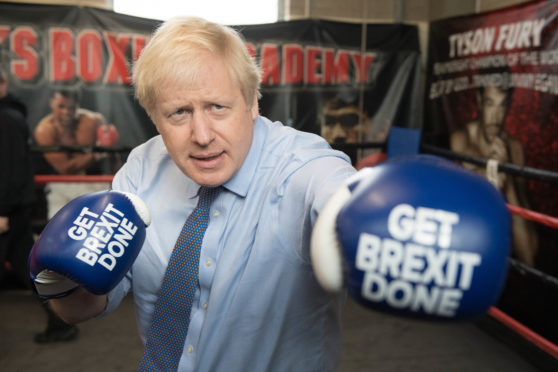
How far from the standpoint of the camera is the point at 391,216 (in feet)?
1.98

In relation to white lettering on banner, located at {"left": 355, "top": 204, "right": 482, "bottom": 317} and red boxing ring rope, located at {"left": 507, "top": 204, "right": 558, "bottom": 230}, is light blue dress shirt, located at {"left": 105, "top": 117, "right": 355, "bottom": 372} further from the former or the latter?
red boxing ring rope, located at {"left": 507, "top": 204, "right": 558, "bottom": 230}

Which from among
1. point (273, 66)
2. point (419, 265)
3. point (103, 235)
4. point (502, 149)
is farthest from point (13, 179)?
point (502, 149)

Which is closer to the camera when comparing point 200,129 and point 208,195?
point 200,129

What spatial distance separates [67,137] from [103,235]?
2534 mm

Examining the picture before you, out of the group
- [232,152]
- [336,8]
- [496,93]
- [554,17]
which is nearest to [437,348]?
[496,93]

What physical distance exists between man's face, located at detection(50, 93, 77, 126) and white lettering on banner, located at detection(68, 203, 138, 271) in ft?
8.10

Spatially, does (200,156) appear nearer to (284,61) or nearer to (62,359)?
(62,359)

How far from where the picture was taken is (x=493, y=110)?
277cm

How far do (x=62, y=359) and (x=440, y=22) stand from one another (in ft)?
9.96

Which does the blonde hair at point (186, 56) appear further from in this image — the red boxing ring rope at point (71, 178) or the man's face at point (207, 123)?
the red boxing ring rope at point (71, 178)

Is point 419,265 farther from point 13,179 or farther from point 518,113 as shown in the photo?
point 518,113

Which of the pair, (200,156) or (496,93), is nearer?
(200,156)

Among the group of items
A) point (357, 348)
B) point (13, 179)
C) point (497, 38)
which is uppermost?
point (497, 38)

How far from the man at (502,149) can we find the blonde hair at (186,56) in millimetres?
1968
